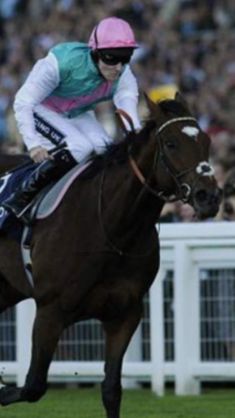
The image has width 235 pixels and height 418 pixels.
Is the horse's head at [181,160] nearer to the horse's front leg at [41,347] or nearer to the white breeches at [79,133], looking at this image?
the white breeches at [79,133]

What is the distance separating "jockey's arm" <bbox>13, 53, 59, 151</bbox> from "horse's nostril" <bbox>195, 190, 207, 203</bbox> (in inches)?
51.9

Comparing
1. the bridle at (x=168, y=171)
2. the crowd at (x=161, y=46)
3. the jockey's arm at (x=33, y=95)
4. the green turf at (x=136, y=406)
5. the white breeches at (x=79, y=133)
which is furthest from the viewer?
the crowd at (x=161, y=46)

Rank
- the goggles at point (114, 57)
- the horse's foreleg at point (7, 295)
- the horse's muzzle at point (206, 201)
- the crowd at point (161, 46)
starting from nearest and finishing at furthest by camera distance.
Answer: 1. the horse's muzzle at point (206, 201)
2. the goggles at point (114, 57)
3. the horse's foreleg at point (7, 295)
4. the crowd at point (161, 46)

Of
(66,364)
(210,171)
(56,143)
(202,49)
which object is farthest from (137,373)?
(202,49)

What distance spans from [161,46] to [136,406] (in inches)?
327

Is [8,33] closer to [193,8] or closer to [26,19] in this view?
[26,19]

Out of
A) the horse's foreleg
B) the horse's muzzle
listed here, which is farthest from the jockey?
the horse's muzzle

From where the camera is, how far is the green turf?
393 inches

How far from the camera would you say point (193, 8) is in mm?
18594

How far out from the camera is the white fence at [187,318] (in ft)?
36.7

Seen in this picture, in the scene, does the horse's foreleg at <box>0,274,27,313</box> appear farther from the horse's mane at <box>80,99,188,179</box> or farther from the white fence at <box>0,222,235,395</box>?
the white fence at <box>0,222,235,395</box>

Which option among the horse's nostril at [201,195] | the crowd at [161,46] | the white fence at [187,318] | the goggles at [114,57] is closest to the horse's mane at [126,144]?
the goggles at [114,57]

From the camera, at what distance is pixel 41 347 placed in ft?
27.6

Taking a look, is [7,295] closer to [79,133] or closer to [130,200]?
[79,133]
